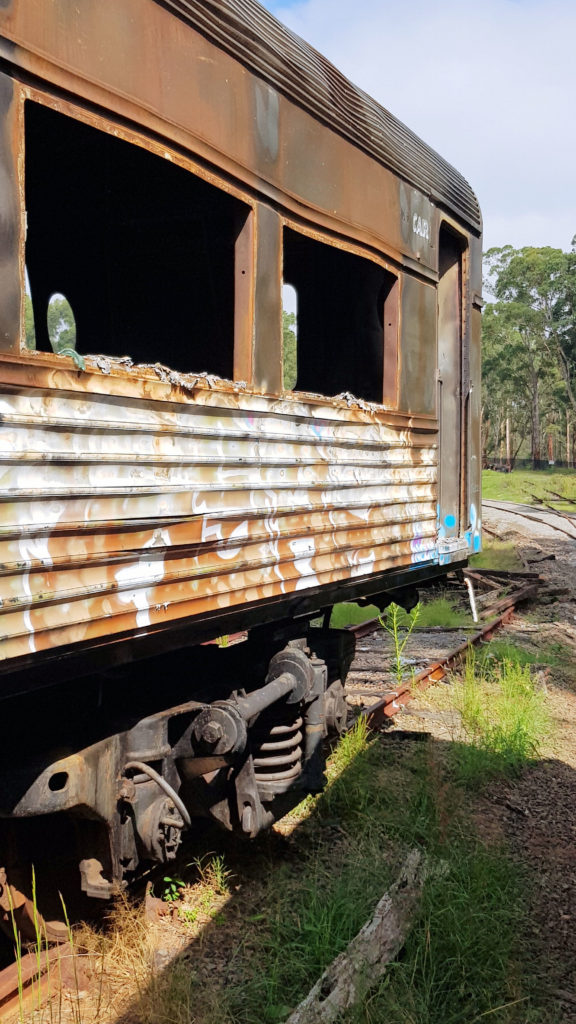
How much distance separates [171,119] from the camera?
2932 mm

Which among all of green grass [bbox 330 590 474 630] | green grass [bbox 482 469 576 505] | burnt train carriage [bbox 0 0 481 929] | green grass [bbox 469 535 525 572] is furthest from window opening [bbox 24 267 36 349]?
green grass [bbox 482 469 576 505]

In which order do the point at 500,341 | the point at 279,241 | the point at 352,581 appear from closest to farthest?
the point at 279,241 → the point at 352,581 → the point at 500,341

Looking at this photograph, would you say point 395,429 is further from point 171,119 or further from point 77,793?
point 77,793

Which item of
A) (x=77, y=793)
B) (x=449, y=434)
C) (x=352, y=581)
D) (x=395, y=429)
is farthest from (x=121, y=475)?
(x=449, y=434)

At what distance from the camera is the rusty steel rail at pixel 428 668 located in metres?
6.43

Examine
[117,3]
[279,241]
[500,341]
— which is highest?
[500,341]

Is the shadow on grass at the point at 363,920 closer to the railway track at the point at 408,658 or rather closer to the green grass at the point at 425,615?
the railway track at the point at 408,658

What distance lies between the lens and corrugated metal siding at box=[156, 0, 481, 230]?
3.23 metres

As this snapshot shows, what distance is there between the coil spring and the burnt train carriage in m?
0.02

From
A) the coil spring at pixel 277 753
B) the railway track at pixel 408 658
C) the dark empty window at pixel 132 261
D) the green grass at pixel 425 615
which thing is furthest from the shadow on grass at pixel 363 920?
the green grass at pixel 425 615

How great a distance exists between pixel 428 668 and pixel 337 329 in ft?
11.0

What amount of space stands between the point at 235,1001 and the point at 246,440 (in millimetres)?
2191

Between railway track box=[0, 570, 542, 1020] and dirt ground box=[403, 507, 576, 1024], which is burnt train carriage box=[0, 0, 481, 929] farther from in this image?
dirt ground box=[403, 507, 576, 1024]

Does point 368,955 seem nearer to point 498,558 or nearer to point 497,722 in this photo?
point 497,722
